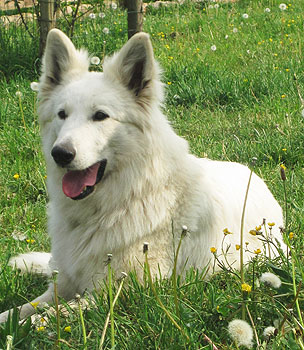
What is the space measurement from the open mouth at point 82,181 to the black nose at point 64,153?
0.20 metres

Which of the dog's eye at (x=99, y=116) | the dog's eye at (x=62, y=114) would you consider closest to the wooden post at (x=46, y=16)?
the dog's eye at (x=62, y=114)

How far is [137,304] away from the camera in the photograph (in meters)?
2.52

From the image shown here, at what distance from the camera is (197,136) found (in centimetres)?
543

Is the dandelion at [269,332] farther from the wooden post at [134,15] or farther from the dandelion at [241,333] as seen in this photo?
the wooden post at [134,15]

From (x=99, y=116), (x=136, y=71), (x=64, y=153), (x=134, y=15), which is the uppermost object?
(x=134, y=15)

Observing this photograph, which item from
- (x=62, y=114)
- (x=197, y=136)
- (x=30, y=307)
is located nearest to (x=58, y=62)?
(x=62, y=114)

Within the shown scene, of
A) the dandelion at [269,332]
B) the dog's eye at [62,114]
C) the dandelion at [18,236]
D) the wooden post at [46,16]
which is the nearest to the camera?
the dandelion at [269,332]

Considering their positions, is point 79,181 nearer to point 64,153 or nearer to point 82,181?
point 82,181

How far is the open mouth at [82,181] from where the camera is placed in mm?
2969

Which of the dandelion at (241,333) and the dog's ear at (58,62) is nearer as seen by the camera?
the dandelion at (241,333)

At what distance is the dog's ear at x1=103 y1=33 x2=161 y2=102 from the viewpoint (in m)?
3.07

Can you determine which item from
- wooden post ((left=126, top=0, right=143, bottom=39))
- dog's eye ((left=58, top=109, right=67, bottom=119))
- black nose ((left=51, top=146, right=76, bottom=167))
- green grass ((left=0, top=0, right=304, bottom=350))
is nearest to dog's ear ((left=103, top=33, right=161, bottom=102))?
dog's eye ((left=58, top=109, right=67, bottom=119))

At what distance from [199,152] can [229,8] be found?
5900 mm

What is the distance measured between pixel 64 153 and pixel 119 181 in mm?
423
